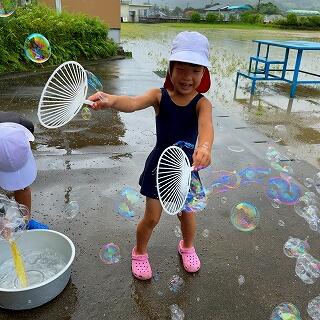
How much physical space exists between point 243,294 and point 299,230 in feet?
3.30

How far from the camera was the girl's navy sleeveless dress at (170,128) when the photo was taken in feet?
7.70

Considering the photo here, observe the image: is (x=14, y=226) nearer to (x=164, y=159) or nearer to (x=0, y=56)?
(x=164, y=159)

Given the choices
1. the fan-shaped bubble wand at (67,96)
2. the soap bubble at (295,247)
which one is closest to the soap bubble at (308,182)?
the soap bubble at (295,247)

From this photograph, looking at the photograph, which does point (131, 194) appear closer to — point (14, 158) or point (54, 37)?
point (14, 158)

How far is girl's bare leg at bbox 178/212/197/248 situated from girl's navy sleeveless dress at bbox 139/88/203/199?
1.11 ft

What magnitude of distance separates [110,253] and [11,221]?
0.83 metres

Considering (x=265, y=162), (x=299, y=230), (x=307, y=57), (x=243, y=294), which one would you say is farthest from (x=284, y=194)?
(x=307, y=57)

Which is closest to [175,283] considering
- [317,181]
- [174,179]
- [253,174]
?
[174,179]

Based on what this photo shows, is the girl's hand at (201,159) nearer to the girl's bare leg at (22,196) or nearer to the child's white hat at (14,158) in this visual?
the child's white hat at (14,158)

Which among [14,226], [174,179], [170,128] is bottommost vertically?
[14,226]

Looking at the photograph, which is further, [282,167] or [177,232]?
[282,167]

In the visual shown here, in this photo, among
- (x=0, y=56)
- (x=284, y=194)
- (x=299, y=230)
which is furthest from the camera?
(x=0, y=56)

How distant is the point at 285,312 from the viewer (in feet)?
7.79

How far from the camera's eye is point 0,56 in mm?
8906
